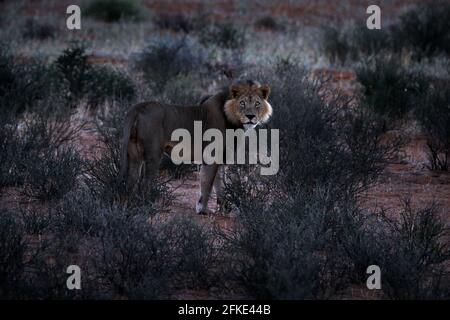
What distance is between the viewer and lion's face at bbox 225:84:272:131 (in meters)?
8.61

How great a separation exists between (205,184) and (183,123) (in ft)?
2.31

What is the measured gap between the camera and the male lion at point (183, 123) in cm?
795

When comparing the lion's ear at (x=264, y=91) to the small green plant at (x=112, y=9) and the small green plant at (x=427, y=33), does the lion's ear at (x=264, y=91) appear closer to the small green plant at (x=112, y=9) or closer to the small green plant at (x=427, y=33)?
the small green plant at (x=427, y=33)

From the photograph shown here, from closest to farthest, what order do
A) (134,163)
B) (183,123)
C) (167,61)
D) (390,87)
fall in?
1. (134,163)
2. (183,123)
3. (390,87)
4. (167,61)

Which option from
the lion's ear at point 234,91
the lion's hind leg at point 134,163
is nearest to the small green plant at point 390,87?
the lion's ear at point 234,91

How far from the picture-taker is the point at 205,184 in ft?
28.6

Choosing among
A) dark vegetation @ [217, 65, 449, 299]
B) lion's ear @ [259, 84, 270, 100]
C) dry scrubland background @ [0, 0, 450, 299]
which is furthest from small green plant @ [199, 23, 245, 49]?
lion's ear @ [259, 84, 270, 100]

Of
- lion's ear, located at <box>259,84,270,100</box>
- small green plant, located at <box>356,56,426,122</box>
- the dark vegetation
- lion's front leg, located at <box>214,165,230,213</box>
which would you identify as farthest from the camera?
→ small green plant, located at <box>356,56,426,122</box>

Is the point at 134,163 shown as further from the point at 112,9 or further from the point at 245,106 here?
the point at 112,9

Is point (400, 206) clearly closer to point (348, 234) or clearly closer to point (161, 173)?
point (348, 234)

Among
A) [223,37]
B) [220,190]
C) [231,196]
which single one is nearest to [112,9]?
[223,37]

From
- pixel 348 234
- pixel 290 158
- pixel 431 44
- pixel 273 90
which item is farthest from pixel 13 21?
pixel 348 234

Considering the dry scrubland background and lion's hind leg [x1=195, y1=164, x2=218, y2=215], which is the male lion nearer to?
lion's hind leg [x1=195, y1=164, x2=218, y2=215]

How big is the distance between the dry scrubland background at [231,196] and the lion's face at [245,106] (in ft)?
1.81
